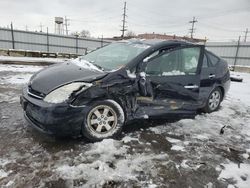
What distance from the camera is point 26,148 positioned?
9.62ft

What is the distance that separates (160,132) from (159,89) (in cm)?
74

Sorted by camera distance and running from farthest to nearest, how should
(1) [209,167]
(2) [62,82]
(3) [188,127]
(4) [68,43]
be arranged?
1. (4) [68,43]
2. (3) [188,127]
3. (2) [62,82]
4. (1) [209,167]

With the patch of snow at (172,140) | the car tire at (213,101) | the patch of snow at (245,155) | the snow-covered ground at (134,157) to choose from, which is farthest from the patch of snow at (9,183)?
the car tire at (213,101)

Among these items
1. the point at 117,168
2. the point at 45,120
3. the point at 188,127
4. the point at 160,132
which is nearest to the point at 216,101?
the point at 188,127

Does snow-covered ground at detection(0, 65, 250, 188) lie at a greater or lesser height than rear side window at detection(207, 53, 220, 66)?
lesser

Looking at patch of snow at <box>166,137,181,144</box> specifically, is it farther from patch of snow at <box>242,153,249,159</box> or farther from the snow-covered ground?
patch of snow at <box>242,153,249,159</box>

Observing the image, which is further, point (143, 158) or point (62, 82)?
point (62, 82)

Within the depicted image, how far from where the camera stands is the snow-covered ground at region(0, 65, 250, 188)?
93.9 inches

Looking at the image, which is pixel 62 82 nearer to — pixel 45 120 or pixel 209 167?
pixel 45 120

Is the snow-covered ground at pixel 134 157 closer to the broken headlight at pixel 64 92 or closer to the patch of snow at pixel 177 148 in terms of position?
the patch of snow at pixel 177 148

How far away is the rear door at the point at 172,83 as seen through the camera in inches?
140

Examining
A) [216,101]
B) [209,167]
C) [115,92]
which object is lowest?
[209,167]

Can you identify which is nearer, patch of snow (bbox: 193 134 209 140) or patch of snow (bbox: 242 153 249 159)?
patch of snow (bbox: 242 153 249 159)

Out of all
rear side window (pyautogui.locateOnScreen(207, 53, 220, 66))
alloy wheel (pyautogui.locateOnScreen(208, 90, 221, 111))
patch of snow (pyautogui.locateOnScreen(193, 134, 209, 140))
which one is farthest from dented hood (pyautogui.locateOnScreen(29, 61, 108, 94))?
alloy wheel (pyautogui.locateOnScreen(208, 90, 221, 111))
